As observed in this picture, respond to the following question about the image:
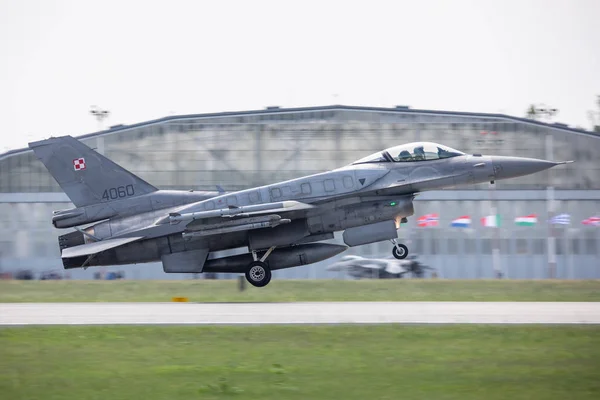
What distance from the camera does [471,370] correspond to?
12836mm

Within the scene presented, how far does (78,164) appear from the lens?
84.6ft

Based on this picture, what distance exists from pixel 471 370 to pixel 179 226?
13.8 m

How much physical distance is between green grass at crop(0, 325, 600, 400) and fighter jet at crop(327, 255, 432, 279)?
25.2 metres

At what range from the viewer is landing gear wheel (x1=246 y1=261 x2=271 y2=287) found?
25.3 metres

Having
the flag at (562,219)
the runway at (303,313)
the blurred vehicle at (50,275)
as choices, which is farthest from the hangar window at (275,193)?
the flag at (562,219)

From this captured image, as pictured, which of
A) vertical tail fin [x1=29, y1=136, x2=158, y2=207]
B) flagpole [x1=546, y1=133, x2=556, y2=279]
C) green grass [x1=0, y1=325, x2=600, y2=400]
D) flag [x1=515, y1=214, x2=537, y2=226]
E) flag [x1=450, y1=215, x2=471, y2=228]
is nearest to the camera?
green grass [x1=0, y1=325, x2=600, y2=400]

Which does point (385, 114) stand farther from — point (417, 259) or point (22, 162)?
point (22, 162)

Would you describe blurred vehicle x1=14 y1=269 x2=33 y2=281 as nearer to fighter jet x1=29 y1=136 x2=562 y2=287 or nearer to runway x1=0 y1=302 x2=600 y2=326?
fighter jet x1=29 y1=136 x2=562 y2=287

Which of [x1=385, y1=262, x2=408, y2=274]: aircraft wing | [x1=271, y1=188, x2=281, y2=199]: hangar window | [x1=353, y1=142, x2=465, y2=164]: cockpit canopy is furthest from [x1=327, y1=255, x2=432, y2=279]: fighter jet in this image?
[x1=271, y1=188, x2=281, y2=199]: hangar window

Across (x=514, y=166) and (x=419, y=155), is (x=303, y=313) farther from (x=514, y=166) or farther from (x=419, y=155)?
(x=514, y=166)

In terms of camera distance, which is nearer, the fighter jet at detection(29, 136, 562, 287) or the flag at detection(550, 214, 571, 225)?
the fighter jet at detection(29, 136, 562, 287)

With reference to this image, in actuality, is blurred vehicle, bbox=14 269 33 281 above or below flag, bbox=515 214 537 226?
below

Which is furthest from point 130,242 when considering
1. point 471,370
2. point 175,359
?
point 471,370

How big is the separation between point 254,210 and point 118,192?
4650mm
